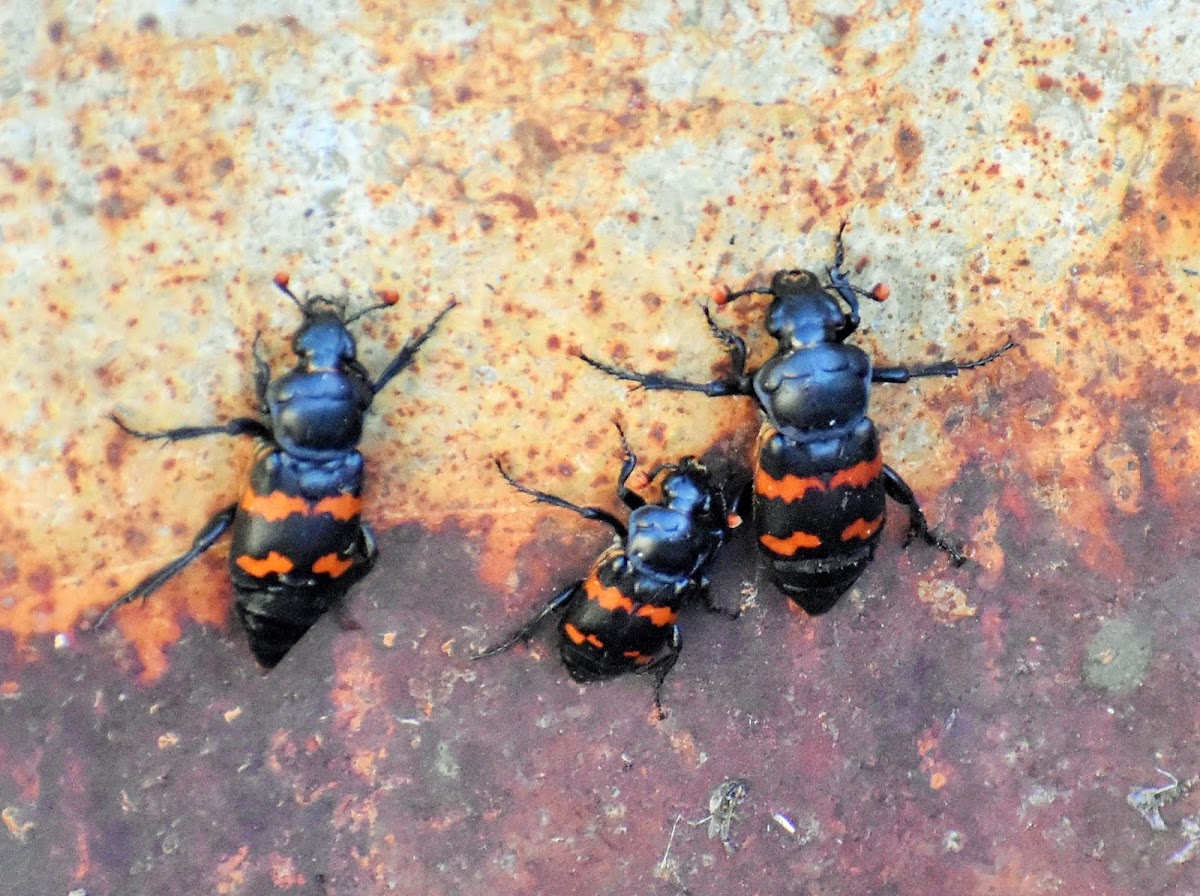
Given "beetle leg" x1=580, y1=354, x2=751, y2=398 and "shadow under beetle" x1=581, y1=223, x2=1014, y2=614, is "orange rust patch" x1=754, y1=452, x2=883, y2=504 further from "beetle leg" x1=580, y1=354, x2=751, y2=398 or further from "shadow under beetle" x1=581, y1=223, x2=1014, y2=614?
"beetle leg" x1=580, y1=354, x2=751, y2=398

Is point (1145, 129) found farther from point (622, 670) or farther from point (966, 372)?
point (622, 670)

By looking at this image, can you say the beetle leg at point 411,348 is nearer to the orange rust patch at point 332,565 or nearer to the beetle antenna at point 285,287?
the beetle antenna at point 285,287

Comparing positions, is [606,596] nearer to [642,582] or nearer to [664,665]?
[642,582]

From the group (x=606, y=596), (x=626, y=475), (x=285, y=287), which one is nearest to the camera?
(x=285, y=287)

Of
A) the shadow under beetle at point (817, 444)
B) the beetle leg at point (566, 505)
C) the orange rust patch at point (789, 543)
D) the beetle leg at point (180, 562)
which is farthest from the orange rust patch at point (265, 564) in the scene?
the orange rust patch at point (789, 543)

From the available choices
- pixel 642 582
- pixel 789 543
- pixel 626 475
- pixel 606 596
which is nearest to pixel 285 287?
pixel 626 475

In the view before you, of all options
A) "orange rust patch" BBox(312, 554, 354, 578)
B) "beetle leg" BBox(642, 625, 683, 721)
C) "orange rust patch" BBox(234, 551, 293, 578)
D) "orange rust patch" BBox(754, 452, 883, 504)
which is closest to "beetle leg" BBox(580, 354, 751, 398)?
"orange rust patch" BBox(754, 452, 883, 504)
